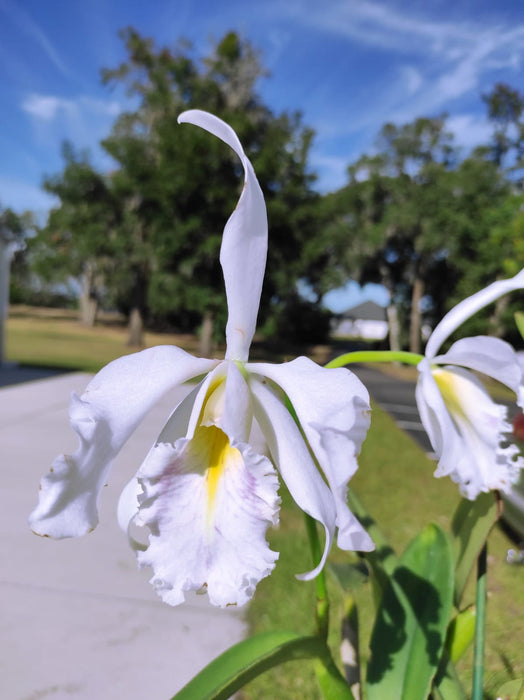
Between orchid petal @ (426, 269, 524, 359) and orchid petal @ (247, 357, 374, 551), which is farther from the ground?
orchid petal @ (426, 269, 524, 359)

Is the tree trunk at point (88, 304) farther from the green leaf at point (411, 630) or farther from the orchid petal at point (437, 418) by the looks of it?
the orchid petal at point (437, 418)

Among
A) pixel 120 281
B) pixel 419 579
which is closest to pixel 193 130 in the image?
pixel 120 281

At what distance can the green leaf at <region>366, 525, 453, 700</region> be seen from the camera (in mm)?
1111

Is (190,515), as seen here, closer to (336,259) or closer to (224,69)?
(224,69)

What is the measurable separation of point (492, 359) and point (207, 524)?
516 millimetres

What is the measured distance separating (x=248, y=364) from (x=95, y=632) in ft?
6.36

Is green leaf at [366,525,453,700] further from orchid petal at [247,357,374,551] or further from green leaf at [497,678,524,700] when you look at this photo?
orchid petal at [247,357,374,551]

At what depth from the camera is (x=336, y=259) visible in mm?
23188

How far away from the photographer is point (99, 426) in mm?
746

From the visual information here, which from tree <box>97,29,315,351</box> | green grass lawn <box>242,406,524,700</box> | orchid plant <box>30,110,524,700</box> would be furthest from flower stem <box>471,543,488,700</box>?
tree <box>97,29,315,351</box>

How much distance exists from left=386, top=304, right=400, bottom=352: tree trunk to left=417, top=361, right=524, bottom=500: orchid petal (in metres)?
22.8

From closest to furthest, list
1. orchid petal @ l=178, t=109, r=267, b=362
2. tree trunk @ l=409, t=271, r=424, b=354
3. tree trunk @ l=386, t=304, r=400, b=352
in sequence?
orchid petal @ l=178, t=109, r=267, b=362, tree trunk @ l=409, t=271, r=424, b=354, tree trunk @ l=386, t=304, r=400, b=352

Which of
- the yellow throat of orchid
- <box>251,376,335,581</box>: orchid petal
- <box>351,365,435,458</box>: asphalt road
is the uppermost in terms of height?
the yellow throat of orchid

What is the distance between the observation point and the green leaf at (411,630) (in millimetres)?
1111
